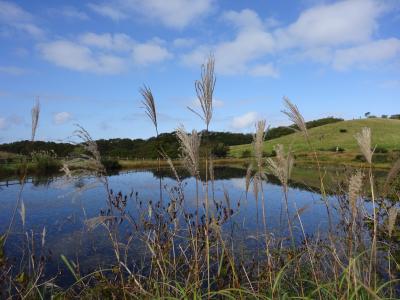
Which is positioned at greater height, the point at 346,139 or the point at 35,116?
the point at 346,139

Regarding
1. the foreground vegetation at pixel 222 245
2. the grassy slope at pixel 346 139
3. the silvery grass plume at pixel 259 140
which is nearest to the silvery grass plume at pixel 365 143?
the foreground vegetation at pixel 222 245

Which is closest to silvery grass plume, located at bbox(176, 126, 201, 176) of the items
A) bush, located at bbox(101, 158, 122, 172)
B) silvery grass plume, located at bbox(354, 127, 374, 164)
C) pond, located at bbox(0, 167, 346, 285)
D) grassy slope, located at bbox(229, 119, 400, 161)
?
silvery grass plume, located at bbox(354, 127, 374, 164)

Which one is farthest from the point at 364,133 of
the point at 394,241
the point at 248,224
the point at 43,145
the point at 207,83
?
the point at 43,145

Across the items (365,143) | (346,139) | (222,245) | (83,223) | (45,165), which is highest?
(346,139)

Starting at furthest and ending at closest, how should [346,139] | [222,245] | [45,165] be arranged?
[346,139] < [45,165] < [222,245]

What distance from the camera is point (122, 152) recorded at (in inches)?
3187

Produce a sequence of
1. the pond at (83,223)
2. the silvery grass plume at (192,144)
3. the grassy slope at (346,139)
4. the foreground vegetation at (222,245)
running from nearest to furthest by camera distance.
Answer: the foreground vegetation at (222,245)
the silvery grass plume at (192,144)
the pond at (83,223)
the grassy slope at (346,139)

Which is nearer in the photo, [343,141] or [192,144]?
[192,144]

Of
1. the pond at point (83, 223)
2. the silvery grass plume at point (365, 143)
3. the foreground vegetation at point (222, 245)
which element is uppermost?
the silvery grass plume at point (365, 143)

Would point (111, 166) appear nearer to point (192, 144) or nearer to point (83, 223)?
point (83, 223)

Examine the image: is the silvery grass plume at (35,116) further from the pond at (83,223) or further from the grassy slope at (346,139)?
the grassy slope at (346,139)

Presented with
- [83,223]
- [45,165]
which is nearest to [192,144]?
[83,223]

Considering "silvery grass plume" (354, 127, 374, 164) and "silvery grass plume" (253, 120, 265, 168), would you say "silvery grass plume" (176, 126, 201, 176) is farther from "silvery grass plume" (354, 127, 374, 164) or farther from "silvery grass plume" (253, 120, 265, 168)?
"silvery grass plume" (354, 127, 374, 164)

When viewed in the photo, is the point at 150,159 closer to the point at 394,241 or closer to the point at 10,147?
the point at 10,147
